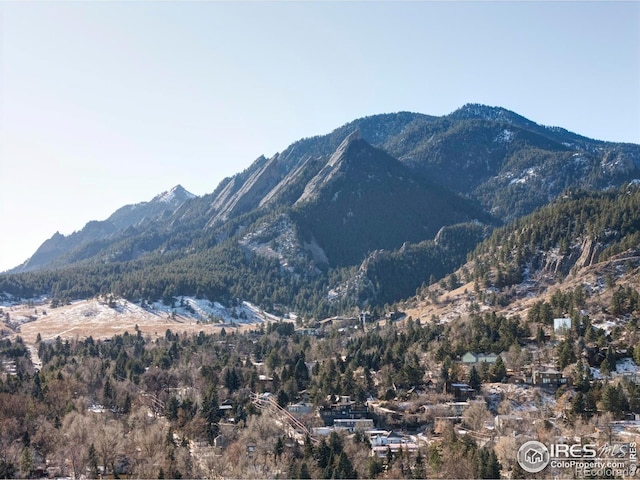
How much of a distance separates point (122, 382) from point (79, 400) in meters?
14.5

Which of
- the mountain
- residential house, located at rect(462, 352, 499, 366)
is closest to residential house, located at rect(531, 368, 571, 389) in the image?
residential house, located at rect(462, 352, 499, 366)

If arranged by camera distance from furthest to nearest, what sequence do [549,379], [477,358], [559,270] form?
[559,270], [477,358], [549,379]

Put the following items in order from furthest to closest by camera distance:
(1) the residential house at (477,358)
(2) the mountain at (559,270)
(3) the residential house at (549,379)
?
(2) the mountain at (559,270)
(1) the residential house at (477,358)
(3) the residential house at (549,379)

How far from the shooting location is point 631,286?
120m

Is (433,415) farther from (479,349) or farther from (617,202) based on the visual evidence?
(617,202)

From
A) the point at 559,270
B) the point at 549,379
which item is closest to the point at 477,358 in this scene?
the point at 549,379

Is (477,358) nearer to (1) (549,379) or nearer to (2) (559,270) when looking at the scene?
(1) (549,379)

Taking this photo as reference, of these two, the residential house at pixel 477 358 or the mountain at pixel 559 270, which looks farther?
the mountain at pixel 559 270

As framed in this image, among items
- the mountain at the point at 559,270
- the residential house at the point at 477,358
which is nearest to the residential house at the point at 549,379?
the residential house at the point at 477,358

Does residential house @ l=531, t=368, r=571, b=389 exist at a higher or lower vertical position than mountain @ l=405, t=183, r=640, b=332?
lower

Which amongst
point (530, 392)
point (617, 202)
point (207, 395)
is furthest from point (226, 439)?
point (617, 202)

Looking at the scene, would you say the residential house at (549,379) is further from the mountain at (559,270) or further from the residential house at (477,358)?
the mountain at (559,270)

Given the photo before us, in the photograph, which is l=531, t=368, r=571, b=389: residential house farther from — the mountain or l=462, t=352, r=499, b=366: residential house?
the mountain

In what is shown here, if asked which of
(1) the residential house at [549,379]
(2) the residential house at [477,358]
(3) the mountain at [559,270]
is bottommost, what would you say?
(1) the residential house at [549,379]
